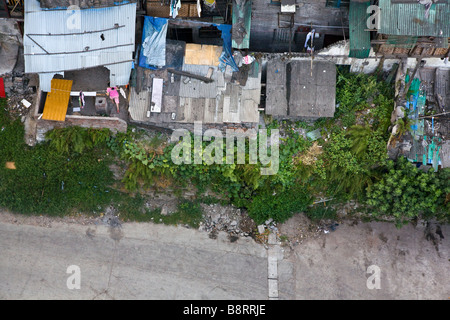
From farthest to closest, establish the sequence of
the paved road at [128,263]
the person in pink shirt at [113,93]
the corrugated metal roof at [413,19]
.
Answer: the paved road at [128,263]
the person in pink shirt at [113,93]
the corrugated metal roof at [413,19]

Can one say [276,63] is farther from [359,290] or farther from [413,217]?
[359,290]

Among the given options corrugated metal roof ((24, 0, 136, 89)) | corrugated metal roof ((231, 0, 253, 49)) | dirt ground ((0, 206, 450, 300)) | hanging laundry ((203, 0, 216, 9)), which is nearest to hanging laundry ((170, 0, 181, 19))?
hanging laundry ((203, 0, 216, 9))

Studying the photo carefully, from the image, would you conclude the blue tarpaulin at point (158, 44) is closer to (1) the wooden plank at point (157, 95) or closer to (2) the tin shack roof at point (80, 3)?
(1) the wooden plank at point (157, 95)

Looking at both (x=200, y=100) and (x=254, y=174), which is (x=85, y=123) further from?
(x=254, y=174)

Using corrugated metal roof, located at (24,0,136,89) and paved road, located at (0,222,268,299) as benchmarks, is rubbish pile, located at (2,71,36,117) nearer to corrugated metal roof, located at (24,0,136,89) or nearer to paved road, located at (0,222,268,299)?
corrugated metal roof, located at (24,0,136,89)

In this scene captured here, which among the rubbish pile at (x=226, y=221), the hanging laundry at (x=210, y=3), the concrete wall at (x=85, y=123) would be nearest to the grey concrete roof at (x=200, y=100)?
the concrete wall at (x=85, y=123)

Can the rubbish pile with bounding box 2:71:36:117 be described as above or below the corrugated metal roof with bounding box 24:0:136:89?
below
